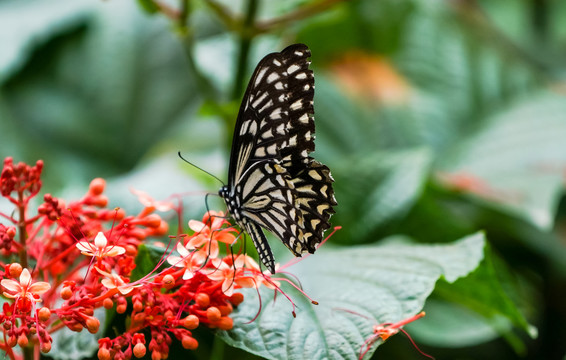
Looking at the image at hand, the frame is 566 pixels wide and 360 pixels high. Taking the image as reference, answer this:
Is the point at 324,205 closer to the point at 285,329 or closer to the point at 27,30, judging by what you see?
the point at 285,329

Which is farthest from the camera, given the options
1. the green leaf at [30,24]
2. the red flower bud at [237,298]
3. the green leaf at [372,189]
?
the green leaf at [30,24]

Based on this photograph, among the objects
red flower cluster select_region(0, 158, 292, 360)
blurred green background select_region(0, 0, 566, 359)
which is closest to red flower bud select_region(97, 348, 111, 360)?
red flower cluster select_region(0, 158, 292, 360)

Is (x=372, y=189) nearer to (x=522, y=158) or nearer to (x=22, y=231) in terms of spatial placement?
(x=522, y=158)

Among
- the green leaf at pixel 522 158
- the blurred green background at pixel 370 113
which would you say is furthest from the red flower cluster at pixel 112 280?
the green leaf at pixel 522 158

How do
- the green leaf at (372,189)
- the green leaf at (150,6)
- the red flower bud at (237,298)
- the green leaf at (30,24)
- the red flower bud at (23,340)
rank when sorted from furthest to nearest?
the green leaf at (30,24) < the green leaf at (372,189) < the green leaf at (150,6) < the red flower bud at (237,298) < the red flower bud at (23,340)

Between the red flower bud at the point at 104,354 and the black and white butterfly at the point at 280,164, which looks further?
the black and white butterfly at the point at 280,164

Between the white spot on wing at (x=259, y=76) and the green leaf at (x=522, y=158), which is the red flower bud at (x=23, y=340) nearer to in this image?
the white spot on wing at (x=259, y=76)

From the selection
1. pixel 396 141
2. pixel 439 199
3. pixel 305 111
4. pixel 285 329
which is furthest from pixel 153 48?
pixel 285 329

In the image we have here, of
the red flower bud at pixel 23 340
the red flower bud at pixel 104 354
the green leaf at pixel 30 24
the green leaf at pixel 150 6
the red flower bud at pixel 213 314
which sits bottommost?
the red flower bud at pixel 104 354
